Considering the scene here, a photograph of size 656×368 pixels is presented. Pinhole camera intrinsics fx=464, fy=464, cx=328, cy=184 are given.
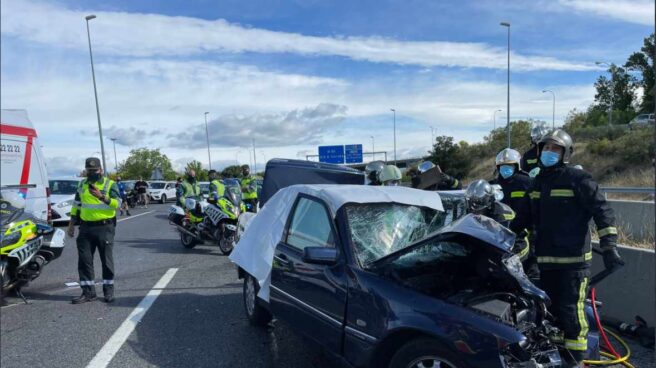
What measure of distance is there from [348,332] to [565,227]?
1.98 meters

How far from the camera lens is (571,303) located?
3596mm

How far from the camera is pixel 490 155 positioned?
47.4m

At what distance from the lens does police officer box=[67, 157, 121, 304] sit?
616 centimetres

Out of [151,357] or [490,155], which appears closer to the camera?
[151,357]

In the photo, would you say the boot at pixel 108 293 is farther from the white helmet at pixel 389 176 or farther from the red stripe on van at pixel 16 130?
the red stripe on van at pixel 16 130

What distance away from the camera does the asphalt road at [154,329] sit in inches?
166

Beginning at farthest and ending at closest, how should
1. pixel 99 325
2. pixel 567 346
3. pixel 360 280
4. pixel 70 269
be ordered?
1. pixel 70 269
2. pixel 99 325
3. pixel 567 346
4. pixel 360 280

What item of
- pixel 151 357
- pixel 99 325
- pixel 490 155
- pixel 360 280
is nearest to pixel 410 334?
pixel 360 280

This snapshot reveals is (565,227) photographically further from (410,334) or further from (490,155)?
(490,155)

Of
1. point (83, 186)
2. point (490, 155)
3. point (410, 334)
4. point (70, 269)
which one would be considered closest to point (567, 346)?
point (410, 334)

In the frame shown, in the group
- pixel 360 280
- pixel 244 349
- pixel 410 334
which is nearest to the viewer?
pixel 410 334

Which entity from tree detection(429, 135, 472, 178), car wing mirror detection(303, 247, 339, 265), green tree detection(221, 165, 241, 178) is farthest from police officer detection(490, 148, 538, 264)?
tree detection(429, 135, 472, 178)

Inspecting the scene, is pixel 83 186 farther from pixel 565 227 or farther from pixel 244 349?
pixel 565 227

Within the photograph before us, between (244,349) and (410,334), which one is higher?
(410,334)
